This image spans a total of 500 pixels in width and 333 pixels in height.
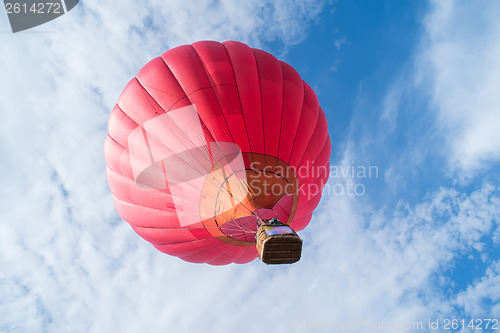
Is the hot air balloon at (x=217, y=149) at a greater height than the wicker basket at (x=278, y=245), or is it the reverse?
the hot air balloon at (x=217, y=149)

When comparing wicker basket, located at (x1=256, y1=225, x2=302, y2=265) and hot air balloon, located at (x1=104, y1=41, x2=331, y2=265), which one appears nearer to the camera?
wicker basket, located at (x1=256, y1=225, x2=302, y2=265)

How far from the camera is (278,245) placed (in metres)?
3.91

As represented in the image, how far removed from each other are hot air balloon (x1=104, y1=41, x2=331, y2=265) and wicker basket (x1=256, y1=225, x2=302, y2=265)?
2 cm

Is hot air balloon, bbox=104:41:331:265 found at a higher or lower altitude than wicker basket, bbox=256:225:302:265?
higher

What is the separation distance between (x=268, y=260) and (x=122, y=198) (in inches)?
132

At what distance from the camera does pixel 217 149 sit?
4.54 meters

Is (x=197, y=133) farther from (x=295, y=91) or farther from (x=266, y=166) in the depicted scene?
(x=295, y=91)

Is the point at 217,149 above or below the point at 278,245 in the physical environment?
above

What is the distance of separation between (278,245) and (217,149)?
169 centimetres

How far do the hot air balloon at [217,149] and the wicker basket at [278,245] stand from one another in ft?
0.05

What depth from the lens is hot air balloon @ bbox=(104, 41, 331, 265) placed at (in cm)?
455

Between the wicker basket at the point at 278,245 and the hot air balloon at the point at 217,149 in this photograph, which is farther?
the hot air balloon at the point at 217,149

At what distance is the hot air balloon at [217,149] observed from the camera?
455 cm

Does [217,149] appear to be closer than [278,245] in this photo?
No
